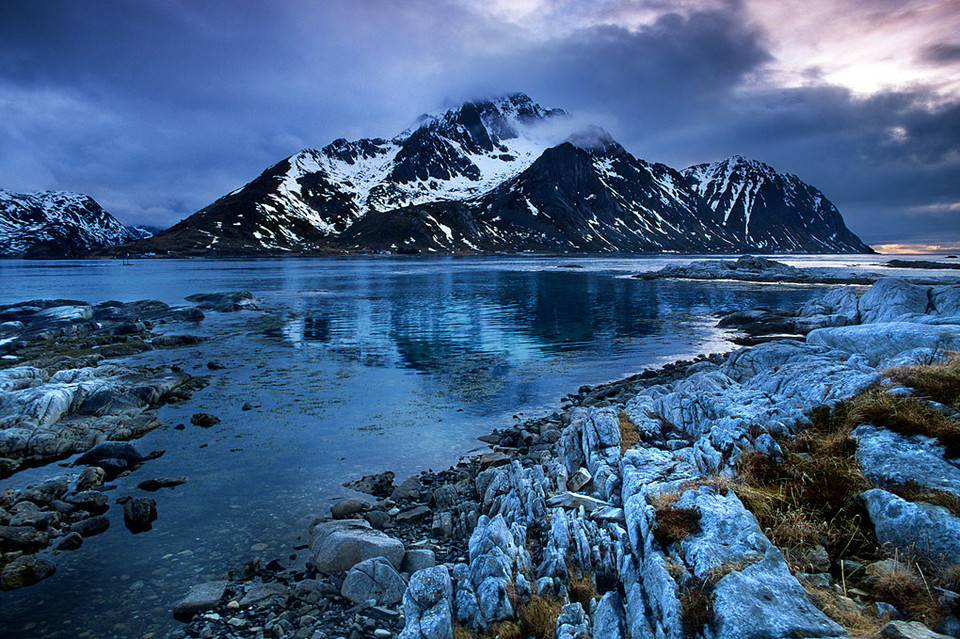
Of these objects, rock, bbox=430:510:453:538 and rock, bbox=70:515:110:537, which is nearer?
rock, bbox=430:510:453:538

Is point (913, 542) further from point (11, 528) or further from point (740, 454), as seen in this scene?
point (11, 528)

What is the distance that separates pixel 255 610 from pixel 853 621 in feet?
36.8

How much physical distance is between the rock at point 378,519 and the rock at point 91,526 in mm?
7809

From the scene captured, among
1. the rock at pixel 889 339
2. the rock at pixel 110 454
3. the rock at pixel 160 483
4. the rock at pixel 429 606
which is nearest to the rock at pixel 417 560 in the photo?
the rock at pixel 429 606

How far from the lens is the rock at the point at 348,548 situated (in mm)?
12211

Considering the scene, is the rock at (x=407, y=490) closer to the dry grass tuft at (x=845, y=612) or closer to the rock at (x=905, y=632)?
the dry grass tuft at (x=845, y=612)

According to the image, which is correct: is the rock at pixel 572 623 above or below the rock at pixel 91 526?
above

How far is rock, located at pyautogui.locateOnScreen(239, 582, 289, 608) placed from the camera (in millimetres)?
11008

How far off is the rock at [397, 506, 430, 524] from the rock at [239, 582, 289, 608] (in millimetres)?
3921

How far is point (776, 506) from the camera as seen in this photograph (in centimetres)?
888

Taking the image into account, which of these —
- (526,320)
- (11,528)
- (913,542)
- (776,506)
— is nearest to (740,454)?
(776,506)

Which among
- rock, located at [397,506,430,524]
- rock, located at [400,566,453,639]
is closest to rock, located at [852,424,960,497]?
rock, located at [400,566,453,639]

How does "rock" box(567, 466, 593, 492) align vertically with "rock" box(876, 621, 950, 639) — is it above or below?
below

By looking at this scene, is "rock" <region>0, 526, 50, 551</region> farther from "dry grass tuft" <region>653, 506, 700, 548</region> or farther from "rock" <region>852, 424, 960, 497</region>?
"rock" <region>852, 424, 960, 497</region>
